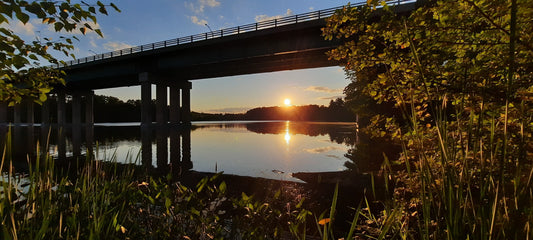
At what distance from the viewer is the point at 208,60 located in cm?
3822

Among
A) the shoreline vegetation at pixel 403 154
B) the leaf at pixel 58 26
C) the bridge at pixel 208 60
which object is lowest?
the shoreline vegetation at pixel 403 154

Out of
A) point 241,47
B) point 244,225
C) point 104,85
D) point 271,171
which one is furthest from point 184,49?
point 244,225

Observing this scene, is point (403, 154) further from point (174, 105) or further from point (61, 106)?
point (61, 106)

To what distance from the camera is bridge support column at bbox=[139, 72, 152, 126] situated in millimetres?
43644

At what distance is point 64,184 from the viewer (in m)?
3.13

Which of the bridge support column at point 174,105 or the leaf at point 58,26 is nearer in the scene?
the leaf at point 58,26

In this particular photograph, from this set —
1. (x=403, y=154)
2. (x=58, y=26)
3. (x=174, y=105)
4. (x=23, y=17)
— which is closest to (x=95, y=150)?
(x=58, y=26)

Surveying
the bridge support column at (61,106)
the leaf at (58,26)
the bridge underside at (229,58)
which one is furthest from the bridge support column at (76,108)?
the leaf at (58,26)

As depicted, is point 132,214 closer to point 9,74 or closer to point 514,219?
point 9,74

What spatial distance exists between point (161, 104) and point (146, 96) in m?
3.38

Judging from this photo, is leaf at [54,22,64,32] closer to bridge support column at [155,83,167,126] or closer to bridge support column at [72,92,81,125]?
A: bridge support column at [155,83,167,126]

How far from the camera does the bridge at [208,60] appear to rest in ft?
101

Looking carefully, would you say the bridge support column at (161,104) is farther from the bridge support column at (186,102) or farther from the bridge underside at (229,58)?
the bridge support column at (186,102)

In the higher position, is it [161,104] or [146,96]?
[146,96]
